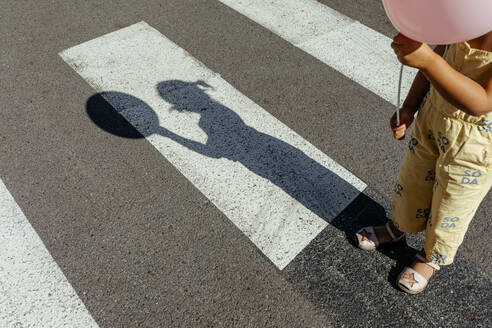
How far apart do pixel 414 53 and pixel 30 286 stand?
8.42 feet

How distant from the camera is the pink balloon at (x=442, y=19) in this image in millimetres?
1514

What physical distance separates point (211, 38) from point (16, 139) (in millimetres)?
2270

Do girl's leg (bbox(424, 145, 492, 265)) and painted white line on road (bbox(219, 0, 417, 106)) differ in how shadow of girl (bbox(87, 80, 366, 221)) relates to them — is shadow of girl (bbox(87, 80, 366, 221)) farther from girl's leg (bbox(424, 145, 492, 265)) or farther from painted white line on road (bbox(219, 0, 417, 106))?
painted white line on road (bbox(219, 0, 417, 106))

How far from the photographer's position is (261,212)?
3.17 metres

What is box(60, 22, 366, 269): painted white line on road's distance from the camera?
3.15 m

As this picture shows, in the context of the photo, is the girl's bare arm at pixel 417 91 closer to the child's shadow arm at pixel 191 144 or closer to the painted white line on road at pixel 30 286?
the child's shadow arm at pixel 191 144

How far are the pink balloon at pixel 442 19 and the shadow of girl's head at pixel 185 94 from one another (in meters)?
2.54

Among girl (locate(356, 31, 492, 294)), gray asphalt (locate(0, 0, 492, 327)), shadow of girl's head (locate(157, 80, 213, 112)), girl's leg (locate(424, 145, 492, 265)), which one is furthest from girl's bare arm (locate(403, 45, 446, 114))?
shadow of girl's head (locate(157, 80, 213, 112))

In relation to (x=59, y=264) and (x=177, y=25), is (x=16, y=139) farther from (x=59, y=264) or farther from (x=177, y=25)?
(x=177, y=25)

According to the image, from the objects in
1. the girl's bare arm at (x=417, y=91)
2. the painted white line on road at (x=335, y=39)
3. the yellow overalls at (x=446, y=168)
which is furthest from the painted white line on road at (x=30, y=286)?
the painted white line on road at (x=335, y=39)

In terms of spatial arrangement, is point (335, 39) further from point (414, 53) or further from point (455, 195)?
point (414, 53)

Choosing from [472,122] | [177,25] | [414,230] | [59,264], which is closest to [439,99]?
[472,122]

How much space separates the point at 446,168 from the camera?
215cm

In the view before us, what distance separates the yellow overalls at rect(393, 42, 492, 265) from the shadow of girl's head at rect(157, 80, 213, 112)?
6.77 ft
